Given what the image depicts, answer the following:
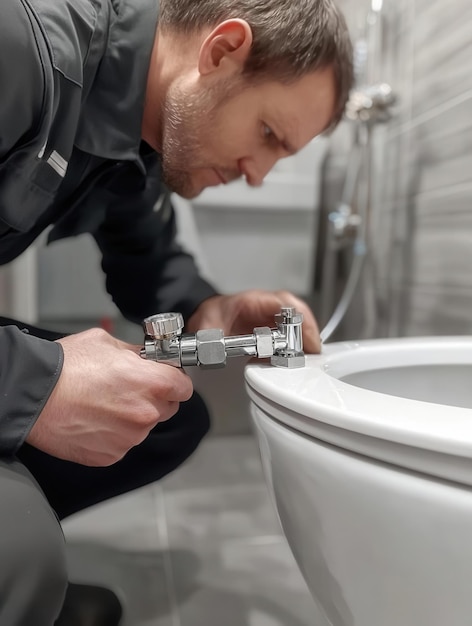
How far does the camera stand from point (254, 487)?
0.95m

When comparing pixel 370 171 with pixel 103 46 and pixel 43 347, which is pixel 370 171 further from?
pixel 43 347

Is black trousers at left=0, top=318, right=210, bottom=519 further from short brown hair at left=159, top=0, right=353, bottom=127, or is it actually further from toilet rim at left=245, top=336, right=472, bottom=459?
short brown hair at left=159, top=0, right=353, bottom=127

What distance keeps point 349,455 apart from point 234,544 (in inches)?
21.1

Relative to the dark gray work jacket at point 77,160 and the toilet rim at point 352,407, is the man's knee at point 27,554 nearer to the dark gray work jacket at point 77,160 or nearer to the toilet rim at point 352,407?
the dark gray work jacket at point 77,160

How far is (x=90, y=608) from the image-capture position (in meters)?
0.56

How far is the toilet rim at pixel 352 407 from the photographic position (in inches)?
9.6

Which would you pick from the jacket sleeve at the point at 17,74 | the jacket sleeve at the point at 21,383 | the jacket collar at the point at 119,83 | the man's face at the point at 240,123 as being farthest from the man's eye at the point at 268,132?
the jacket sleeve at the point at 21,383

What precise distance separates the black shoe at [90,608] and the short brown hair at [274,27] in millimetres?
567

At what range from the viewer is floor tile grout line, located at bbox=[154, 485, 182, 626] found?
23.7 inches

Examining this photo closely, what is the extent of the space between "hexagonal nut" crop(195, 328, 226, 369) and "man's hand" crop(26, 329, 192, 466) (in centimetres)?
2

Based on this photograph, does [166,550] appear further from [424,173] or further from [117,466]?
[424,173]

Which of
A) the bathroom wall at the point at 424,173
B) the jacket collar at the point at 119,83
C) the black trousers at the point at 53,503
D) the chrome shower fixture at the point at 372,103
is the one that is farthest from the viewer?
the chrome shower fixture at the point at 372,103

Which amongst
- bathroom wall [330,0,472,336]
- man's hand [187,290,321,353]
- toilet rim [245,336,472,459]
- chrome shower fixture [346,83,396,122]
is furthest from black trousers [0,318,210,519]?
chrome shower fixture [346,83,396,122]

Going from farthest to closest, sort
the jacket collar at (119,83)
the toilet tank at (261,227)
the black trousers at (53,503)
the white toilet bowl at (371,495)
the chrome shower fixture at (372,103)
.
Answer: the toilet tank at (261,227) → the chrome shower fixture at (372,103) → the jacket collar at (119,83) → the black trousers at (53,503) → the white toilet bowl at (371,495)
